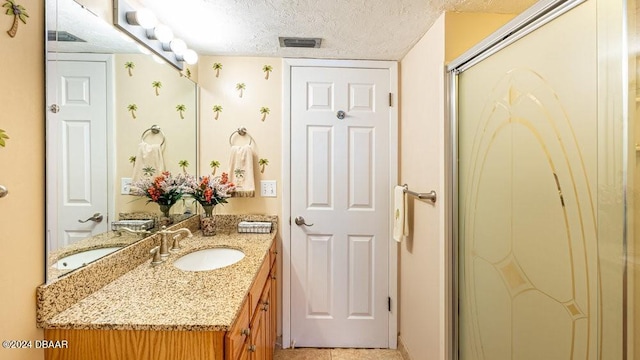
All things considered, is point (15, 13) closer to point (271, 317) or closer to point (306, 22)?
point (306, 22)

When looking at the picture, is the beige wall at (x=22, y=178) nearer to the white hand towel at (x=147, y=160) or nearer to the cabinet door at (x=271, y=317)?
the white hand towel at (x=147, y=160)

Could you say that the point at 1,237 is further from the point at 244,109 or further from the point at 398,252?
the point at 398,252

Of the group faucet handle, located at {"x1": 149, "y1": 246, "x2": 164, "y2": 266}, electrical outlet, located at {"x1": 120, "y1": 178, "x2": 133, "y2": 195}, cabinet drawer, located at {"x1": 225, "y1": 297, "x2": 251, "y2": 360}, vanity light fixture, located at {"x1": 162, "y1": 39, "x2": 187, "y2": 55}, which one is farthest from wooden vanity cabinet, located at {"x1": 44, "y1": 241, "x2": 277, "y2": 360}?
vanity light fixture, located at {"x1": 162, "y1": 39, "x2": 187, "y2": 55}

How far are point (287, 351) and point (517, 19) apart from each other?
7.45 ft

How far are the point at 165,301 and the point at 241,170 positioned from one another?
114cm

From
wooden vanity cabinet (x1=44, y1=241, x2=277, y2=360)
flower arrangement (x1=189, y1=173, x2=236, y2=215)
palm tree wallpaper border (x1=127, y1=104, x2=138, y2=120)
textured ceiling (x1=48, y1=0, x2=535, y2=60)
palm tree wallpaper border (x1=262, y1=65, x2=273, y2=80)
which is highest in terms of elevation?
textured ceiling (x1=48, y1=0, x2=535, y2=60)

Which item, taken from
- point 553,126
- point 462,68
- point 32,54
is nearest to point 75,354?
point 32,54

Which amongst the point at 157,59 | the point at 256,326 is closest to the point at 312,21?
the point at 157,59

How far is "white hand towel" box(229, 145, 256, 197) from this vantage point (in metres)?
1.96

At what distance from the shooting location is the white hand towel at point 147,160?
134 cm

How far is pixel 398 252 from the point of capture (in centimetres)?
206

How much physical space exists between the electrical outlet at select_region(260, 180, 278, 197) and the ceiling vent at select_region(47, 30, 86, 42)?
4.14 feet

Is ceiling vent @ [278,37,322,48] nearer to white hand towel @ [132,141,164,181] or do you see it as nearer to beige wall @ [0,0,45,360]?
white hand towel @ [132,141,164,181]

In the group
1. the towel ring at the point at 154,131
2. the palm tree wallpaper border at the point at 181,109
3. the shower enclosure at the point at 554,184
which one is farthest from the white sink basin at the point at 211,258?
the shower enclosure at the point at 554,184
